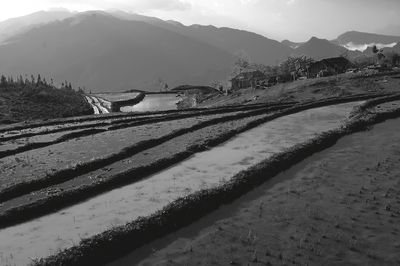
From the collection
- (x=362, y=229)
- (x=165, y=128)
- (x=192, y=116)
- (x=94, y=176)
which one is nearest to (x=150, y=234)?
(x=362, y=229)

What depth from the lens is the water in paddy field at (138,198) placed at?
58.6 feet

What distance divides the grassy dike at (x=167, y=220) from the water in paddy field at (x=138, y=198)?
175 cm

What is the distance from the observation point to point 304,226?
17.3 m

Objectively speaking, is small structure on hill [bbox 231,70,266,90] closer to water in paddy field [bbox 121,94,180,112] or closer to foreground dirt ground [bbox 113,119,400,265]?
water in paddy field [bbox 121,94,180,112]

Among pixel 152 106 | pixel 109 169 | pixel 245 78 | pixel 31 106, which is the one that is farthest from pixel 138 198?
pixel 245 78

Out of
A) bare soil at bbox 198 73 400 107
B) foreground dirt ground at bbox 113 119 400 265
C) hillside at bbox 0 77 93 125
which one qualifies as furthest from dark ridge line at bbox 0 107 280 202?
bare soil at bbox 198 73 400 107

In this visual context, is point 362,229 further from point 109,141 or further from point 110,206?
point 109,141

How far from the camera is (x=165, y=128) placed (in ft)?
153

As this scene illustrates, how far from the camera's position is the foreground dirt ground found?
Answer: 49.3 feet

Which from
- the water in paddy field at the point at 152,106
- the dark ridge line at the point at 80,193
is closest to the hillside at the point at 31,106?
the water in paddy field at the point at 152,106

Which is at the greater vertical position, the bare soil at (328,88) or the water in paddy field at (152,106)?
the bare soil at (328,88)

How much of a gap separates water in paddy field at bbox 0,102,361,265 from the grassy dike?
1.75 m

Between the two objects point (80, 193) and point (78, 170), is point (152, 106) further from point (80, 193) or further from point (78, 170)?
point (80, 193)

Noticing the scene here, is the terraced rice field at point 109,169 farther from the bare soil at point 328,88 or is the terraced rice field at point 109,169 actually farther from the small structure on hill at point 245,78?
the small structure on hill at point 245,78
